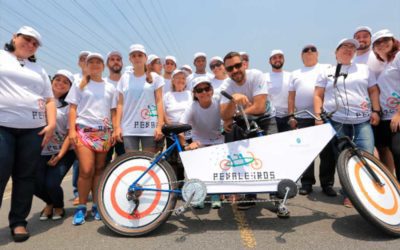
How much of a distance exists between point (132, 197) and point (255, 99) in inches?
71.3

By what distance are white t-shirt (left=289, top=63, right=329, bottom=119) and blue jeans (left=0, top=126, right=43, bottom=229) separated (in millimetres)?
3654

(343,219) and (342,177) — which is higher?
(342,177)

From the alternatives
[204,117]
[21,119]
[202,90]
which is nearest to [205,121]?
[204,117]

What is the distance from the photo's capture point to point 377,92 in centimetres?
394

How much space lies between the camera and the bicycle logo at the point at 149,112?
3908 millimetres

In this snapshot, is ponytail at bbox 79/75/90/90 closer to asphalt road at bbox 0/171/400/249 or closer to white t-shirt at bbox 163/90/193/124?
white t-shirt at bbox 163/90/193/124

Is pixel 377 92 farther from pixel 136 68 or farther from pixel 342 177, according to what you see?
pixel 136 68

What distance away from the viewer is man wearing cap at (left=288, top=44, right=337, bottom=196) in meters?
4.65

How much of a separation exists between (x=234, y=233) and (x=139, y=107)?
1.91 metres

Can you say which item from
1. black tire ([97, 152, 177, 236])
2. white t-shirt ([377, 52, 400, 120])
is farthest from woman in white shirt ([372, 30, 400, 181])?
black tire ([97, 152, 177, 236])

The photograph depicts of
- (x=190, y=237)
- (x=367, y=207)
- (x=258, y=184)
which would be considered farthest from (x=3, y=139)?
(x=367, y=207)

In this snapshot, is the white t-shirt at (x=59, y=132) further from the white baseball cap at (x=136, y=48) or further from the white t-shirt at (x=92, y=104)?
the white baseball cap at (x=136, y=48)

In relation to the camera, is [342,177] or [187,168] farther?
[187,168]

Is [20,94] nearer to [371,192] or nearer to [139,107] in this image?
[139,107]
